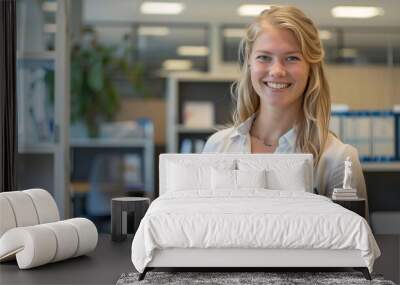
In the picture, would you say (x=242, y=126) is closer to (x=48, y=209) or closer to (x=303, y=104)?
(x=303, y=104)

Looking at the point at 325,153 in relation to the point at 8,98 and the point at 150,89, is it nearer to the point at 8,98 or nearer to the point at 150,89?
the point at 8,98

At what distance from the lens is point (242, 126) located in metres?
4.84

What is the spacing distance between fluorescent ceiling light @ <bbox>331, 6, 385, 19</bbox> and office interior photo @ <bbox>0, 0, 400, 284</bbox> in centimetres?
1

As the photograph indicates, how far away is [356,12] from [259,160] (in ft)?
13.7

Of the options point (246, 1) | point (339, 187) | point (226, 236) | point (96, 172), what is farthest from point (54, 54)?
point (226, 236)

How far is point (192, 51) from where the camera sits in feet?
26.9

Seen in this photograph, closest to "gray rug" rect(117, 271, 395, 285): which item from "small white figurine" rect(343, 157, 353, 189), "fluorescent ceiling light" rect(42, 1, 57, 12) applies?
"small white figurine" rect(343, 157, 353, 189)

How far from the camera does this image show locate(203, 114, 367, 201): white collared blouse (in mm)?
4766

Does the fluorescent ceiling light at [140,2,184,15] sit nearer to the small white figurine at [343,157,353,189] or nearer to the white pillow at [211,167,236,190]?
the white pillow at [211,167,236,190]

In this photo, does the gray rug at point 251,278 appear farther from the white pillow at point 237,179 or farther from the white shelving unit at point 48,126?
the white shelving unit at point 48,126

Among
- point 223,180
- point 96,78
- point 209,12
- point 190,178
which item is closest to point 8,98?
point 190,178

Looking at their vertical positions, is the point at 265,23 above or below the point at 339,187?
above

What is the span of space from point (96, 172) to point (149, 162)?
58 centimetres

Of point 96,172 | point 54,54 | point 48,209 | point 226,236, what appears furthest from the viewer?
point 96,172
